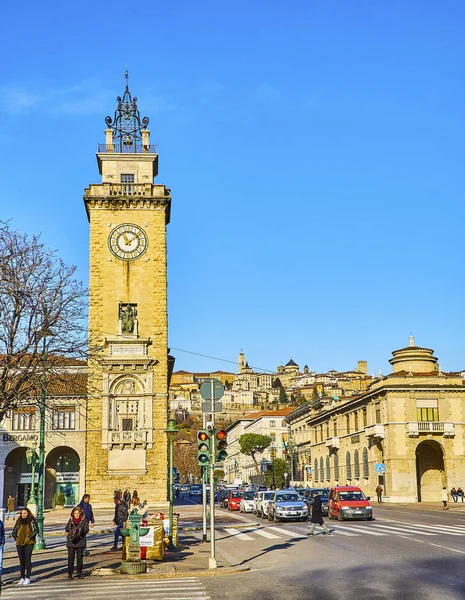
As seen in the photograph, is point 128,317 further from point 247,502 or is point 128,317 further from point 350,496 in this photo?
point 350,496

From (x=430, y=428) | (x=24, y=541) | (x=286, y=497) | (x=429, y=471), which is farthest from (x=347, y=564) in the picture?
(x=429, y=471)

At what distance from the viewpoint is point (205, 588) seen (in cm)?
1542

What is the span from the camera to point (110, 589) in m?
15.8

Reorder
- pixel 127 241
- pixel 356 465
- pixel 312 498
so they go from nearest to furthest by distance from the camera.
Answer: pixel 312 498 < pixel 127 241 < pixel 356 465

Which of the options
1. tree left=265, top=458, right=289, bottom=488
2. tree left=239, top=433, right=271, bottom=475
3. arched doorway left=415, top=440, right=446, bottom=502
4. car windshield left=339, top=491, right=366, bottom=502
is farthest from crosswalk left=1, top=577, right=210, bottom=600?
tree left=239, top=433, right=271, bottom=475

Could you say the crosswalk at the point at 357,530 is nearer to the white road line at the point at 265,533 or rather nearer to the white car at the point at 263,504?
the white road line at the point at 265,533

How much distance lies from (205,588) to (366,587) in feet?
10.4

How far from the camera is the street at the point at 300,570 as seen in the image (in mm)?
14406

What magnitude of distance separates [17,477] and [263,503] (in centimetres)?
2422

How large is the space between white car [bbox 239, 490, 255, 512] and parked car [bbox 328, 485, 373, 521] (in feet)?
41.1

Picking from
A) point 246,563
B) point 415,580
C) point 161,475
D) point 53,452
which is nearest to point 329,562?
point 246,563

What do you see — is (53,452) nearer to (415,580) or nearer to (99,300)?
(99,300)

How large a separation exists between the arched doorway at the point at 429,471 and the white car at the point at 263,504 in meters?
24.9

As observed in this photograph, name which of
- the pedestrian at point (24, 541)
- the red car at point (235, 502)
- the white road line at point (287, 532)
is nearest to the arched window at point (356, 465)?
the red car at point (235, 502)
